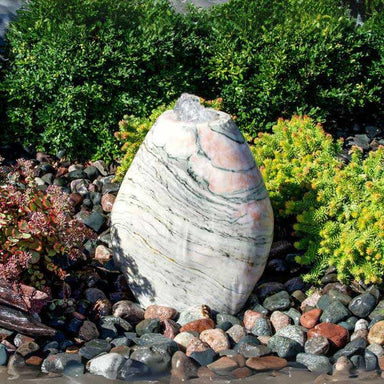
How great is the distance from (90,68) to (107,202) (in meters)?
1.35

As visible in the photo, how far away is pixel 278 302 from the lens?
4.72m

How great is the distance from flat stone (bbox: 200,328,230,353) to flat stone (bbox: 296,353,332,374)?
1.51ft

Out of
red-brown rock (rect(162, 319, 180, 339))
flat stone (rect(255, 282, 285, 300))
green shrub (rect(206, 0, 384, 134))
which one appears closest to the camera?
red-brown rock (rect(162, 319, 180, 339))

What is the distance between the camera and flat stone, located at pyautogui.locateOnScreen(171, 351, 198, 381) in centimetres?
393

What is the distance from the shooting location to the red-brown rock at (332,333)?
4.29 meters

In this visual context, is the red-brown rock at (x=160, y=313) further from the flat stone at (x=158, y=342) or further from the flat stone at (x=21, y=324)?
the flat stone at (x=21, y=324)

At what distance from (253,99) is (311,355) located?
331 centimetres

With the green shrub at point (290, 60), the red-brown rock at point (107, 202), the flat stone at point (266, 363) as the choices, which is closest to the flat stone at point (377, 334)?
the flat stone at point (266, 363)

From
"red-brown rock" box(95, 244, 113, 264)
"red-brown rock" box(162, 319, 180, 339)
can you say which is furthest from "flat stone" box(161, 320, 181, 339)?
"red-brown rock" box(95, 244, 113, 264)

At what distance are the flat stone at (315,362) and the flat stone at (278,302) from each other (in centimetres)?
61

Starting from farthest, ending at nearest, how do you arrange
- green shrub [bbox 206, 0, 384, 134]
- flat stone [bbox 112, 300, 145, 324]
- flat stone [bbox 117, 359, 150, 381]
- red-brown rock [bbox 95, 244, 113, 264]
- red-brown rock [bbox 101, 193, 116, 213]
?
green shrub [bbox 206, 0, 384, 134] → red-brown rock [bbox 101, 193, 116, 213] → red-brown rock [bbox 95, 244, 113, 264] → flat stone [bbox 112, 300, 145, 324] → flat stone [bbox 117, 359, 150, 381]

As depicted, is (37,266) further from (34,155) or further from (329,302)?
(34,155)

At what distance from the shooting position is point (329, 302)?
4.66 metres

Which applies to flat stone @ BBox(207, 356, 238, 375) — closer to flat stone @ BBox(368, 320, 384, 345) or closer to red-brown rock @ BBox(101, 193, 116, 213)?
flat stone @ BBox(368, 320, 384, 345)
